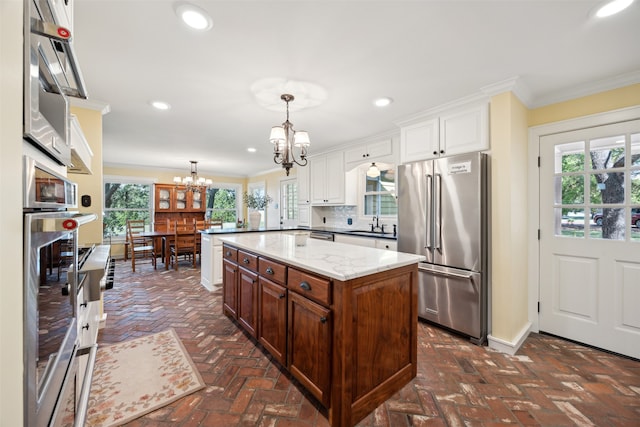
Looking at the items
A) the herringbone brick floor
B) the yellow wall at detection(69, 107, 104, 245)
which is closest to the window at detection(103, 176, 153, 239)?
the yellow wall at detection(69, 107, 104, 245)

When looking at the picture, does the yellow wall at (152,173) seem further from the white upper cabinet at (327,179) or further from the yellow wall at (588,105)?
the yellow wall at (588,105)

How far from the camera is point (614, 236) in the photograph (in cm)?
231

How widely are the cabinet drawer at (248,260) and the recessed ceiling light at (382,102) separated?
2.00m

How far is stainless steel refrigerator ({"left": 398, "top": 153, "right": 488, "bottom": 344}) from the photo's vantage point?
242 cm

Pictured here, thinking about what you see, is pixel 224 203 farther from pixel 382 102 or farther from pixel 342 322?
pixel 342 322

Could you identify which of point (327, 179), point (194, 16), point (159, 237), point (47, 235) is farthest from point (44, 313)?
point (159, 237)

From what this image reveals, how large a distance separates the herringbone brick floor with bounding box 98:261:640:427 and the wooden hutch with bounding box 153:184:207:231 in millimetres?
4865

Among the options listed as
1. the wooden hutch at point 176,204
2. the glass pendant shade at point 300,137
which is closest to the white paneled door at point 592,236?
the glass pendant shade at point 300,137

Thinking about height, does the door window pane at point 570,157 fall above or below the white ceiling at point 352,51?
below

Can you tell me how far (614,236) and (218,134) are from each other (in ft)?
15.5

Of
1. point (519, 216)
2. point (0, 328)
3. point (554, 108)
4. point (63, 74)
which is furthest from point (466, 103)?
point (0, 328)

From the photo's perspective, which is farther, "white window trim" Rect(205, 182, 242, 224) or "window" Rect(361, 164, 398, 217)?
"white window trim" Rect(205, 182, 242, 224)

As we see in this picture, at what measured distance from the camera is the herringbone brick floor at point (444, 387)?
158cm

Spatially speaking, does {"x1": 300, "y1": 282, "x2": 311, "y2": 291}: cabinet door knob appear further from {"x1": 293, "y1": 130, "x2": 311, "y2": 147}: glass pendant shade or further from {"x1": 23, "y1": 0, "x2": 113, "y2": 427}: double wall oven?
{"x1": 293, "y1": 130, "x2": 311, "y2": 147}: glass pendant shade
